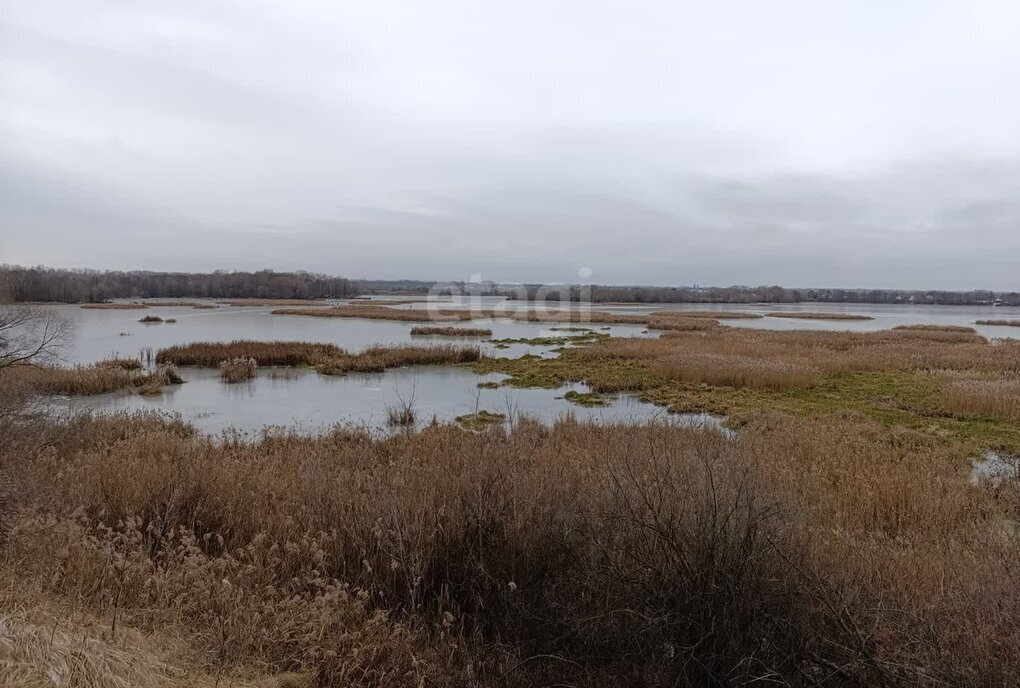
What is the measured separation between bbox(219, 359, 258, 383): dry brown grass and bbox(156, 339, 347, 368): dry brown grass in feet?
4.76

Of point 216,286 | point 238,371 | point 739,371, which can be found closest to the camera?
point 238,371

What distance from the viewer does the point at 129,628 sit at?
3.61m

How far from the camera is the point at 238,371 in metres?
21.7

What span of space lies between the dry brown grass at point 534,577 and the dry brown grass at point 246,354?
20.3 metres

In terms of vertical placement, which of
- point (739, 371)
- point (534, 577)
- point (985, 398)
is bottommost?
point (985, 398)

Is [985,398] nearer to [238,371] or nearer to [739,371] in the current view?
[739,371]

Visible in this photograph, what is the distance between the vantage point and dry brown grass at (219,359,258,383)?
70.0 feet

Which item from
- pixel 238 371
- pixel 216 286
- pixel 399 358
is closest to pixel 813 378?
pixel 399 358

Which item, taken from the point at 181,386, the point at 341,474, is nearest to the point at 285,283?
the point at 181,386

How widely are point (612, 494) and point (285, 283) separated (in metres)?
143

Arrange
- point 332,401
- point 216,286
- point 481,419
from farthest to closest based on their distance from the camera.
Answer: point 216,286 → point 332,401 → point 481,419

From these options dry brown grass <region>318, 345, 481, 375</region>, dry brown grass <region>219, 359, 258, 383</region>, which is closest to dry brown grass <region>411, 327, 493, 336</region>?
dry brown grass <region>318, 345, 481, 375</region>

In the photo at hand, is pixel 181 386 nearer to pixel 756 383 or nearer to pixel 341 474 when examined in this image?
pixel 341 474

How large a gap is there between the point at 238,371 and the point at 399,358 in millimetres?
7514
